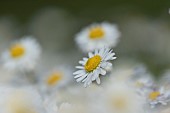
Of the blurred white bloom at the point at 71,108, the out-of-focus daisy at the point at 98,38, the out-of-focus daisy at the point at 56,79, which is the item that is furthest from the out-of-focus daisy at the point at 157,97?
the out-of-focus daisy at the point at 98,38

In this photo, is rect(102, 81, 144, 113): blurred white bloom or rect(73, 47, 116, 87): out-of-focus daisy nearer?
rect(102, 81, 144, 113): blurred white bloom

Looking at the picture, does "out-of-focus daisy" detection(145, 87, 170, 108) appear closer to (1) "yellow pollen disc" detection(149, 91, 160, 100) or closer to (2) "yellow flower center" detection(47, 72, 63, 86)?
(1) "yellow pollen disc" detection(149, 91, 160, 100)

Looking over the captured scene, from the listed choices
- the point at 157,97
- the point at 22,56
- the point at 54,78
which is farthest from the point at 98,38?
the point at 157,97

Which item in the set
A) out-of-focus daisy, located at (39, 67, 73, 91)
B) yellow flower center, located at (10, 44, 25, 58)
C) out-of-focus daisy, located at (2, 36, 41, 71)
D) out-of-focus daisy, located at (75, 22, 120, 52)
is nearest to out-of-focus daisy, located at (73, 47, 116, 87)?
out-of-focus daisy, located at (39, 67, 73, 91)

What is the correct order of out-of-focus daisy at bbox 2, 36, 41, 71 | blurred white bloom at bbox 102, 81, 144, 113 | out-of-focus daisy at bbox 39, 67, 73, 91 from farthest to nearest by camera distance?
out-of-focus daisy at bbox 2, 36, 41, 71 → out-of-focus daisy at bbox 39, 67, 73, 91 → blurred white bloom at bbox 102, 81, 144, 113

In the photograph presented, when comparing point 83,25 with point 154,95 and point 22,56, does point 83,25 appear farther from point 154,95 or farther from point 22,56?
point 154,95

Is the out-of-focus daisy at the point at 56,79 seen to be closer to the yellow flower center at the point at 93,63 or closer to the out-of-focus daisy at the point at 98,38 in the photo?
the out-of-focus daisy at the point at 98,38

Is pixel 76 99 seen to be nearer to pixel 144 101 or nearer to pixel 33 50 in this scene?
pixel 144 101
